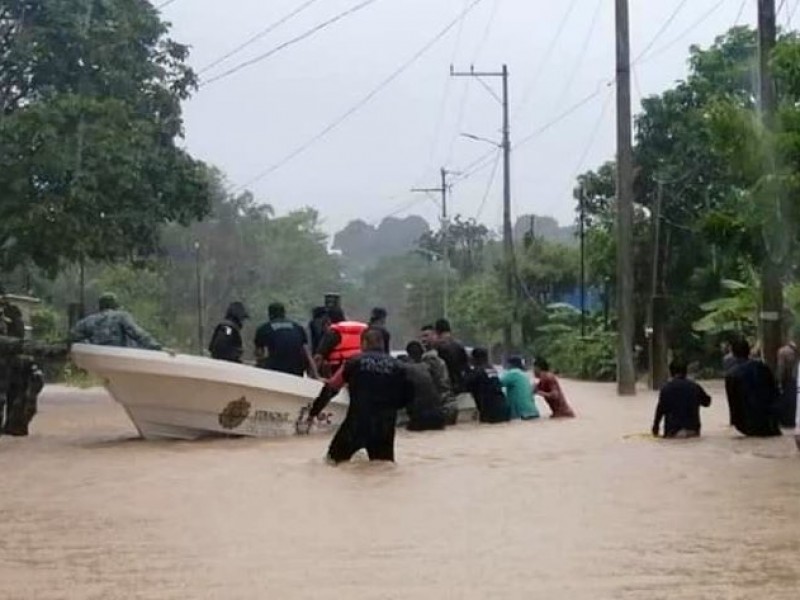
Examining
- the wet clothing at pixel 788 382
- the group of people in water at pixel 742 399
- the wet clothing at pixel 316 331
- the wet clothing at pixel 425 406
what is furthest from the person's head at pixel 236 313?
the wet clothing at pixel 788 382

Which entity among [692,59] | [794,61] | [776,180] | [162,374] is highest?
[692,59]

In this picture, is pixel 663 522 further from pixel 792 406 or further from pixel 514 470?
pixel 792 406

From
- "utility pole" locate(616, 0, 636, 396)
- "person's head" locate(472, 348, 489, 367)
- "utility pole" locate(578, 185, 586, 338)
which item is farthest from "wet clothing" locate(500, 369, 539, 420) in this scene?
"utility pole" locate(578, 185, 586, 338)

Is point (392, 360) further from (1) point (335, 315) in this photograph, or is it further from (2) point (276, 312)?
(1) point (335, 315)

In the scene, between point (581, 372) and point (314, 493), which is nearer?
point (314, 493)

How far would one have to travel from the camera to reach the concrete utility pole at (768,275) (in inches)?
793

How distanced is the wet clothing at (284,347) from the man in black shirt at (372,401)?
4.64 m

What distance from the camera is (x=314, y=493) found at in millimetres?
13547

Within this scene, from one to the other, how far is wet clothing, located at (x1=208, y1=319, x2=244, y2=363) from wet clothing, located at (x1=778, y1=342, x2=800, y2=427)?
6.51 metres

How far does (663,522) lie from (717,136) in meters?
7.66

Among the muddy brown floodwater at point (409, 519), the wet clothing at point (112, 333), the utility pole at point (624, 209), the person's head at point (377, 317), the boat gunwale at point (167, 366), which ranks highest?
the utility pole at point (624, 209)

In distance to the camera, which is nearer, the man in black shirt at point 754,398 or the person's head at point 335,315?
the man in black shirt at point 754,398

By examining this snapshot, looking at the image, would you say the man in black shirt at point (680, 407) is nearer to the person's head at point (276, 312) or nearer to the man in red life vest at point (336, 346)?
the man in red life vest at point (336, 346)

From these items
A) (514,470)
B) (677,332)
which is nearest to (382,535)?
(514,470)
